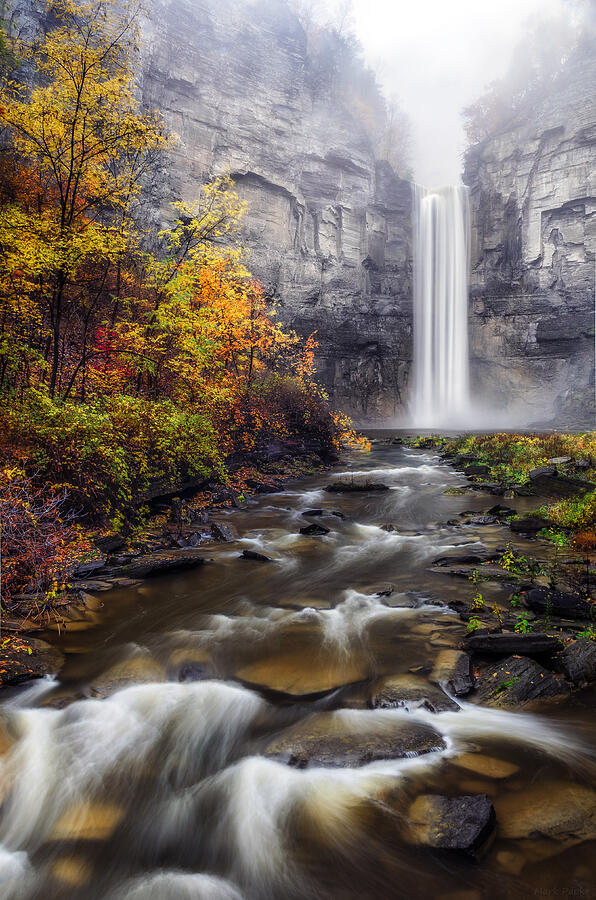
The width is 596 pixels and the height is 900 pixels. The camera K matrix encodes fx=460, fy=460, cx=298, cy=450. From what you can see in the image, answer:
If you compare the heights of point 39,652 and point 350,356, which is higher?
point 350,356

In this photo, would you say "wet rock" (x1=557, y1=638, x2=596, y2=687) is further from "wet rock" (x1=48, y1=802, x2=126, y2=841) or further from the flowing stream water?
"wet rock" (x1=48, y1=802, x2=126, y2=841)

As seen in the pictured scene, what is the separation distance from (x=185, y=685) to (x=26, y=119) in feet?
29.6

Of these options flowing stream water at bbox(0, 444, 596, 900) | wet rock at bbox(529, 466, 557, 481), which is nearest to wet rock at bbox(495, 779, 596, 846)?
flowing stream water at bbox(0, 444, 596, 900)

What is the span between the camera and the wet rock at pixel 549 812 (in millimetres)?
2512

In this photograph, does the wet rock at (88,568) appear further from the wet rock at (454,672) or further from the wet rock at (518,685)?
the wet rock at (518,685)

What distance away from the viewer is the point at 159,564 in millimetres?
6891

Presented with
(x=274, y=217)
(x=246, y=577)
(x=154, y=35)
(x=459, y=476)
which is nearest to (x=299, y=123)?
(x=274, y=217)

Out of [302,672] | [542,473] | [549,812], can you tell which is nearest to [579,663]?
[549,812]

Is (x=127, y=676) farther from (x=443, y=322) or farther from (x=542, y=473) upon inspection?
(x=443, y=322)

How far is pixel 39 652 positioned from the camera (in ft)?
15.0

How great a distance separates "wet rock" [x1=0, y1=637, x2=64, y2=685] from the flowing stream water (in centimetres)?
13

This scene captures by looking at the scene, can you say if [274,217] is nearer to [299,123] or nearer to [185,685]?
[299,123]

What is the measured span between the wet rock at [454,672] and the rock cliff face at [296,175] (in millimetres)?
35585

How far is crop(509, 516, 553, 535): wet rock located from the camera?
8375mm
